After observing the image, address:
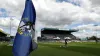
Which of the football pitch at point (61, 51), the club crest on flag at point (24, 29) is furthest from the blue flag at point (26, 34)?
the football pitch at point (61, 51)

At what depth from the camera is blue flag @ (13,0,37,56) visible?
16.6 feet

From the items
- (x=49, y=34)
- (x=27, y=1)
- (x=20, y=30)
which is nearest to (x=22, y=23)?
(x=20, y=30)

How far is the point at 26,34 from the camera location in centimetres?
521

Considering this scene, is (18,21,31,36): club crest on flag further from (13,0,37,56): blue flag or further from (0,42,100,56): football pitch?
(0,42,100,56): football pitch

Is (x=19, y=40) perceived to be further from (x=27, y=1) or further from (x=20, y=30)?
(x=27, y=1)

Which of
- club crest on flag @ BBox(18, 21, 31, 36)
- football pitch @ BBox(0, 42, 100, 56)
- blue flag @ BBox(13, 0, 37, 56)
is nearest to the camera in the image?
blue flag @ BBox(13, 0, 37, 56)

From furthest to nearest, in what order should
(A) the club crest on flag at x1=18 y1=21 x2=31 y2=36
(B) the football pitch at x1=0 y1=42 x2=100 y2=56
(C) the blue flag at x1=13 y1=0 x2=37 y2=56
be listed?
1. (B) the football pitch at x1=0 y1=42 x2=100 y2=56
2. (A) the club crest on flag at x1=18 y1=21 x2=31 y2=36
3. (C) the blue flag at x1=13 y1=0 x2=37 y2=56

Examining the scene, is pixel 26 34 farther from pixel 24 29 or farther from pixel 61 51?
pixel 61 51

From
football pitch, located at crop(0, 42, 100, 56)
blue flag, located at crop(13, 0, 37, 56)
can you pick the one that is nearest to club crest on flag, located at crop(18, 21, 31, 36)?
blue flag, located at crop(13, 0, 37, 56)

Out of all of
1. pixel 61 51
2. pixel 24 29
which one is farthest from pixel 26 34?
pixel 61 51

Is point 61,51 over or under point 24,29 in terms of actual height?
under

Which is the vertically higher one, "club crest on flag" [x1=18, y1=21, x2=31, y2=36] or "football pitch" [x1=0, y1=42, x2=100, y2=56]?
"club crest on flag" [x1=18, y1=21, x2=31, y2=36]

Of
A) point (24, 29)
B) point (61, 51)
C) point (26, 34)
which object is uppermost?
point (24, 29)

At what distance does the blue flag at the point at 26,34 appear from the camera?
16.6 ft
